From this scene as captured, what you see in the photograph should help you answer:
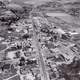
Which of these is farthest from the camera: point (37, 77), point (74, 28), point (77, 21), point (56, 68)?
point (77, 21)

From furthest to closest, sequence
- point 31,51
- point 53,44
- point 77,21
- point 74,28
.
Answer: point 77,21 < point 74,28 < point 53,44 < point 31,51

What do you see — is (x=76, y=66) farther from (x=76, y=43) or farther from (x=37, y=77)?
(x=76, y=43)

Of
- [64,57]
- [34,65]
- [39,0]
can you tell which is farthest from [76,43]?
[39,0]

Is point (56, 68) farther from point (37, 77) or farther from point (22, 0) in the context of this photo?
point (22, 0)

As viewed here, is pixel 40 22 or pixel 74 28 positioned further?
pixel 40 22

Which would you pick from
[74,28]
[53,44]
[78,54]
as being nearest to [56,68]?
[78,54]

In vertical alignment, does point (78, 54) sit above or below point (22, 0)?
below

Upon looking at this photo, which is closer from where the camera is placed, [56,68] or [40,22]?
[56,68]
